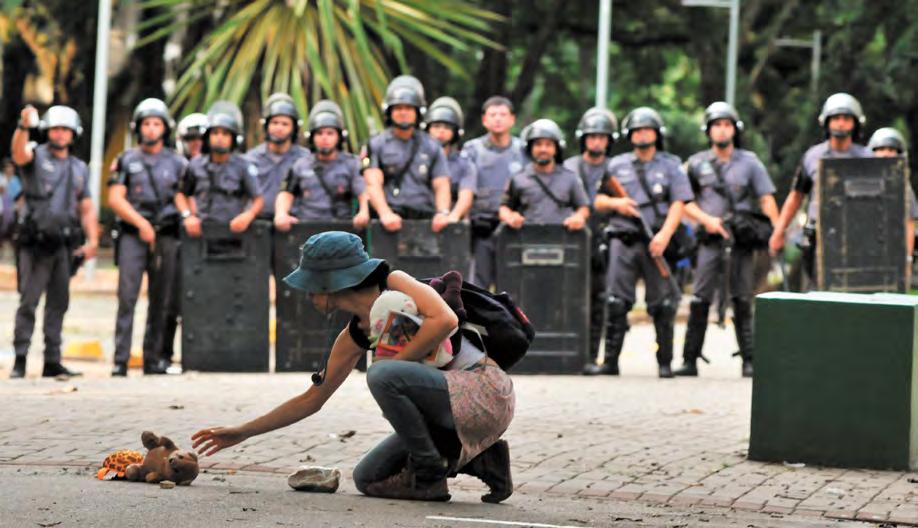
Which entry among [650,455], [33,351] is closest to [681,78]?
[33,351]

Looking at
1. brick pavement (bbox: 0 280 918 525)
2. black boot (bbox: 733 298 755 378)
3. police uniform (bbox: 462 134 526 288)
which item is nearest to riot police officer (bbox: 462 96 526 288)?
police uniform (bbox: 462 134 526 288)

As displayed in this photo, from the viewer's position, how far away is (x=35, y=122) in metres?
13.8

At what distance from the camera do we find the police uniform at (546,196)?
49.7 ft

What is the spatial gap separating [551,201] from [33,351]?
5.19m

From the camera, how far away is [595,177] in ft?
52.0

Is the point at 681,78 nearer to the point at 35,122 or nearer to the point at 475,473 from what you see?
the point at 35,122

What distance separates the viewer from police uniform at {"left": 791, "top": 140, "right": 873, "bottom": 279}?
15.1m

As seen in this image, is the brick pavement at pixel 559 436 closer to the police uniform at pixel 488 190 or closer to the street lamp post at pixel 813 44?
the police uniform at pixel 488 190

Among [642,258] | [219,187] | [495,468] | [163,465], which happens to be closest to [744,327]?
[642,258]

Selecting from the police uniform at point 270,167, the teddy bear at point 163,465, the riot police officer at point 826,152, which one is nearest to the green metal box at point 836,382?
the teddy bear at point 163,465

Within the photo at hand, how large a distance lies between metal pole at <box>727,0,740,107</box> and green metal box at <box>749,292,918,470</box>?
21.5 meters

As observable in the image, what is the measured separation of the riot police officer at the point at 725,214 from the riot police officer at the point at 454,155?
162cm

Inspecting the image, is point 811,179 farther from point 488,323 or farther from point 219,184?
point 488,323

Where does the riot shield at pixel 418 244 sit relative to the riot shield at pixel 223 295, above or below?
above
